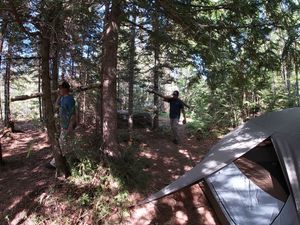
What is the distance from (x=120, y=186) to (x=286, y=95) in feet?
40.9

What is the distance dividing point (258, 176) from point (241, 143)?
2.16ft

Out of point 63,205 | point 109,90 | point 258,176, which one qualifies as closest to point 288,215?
point 258,176

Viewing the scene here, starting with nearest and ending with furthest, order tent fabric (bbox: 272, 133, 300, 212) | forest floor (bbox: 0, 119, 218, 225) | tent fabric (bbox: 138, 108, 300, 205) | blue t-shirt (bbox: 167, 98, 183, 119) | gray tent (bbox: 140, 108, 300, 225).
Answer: tent fabric (bbox: 272, 133, 300, 212)
gray tent (bbox: 140, 108, 300, 225)
tent fabric (bbox: 138, 108, 300, 205)
forest floor (bbox: 0, 119, 218, 225)
blue t-shirt (bbox: 167, 98, 183, 119)

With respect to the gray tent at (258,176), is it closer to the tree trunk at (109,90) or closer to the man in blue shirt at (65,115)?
the tree trunk at (109,90)

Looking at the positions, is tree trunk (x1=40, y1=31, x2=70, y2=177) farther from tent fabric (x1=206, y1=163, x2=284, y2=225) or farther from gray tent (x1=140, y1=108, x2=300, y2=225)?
tent fabric (x1=206, y1=163, x2=284, y2=225)

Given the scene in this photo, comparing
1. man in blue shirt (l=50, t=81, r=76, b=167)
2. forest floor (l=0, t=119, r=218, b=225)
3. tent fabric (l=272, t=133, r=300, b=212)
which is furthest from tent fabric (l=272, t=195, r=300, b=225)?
man in blue shirt (l=50, t=81, r=76, b=167)

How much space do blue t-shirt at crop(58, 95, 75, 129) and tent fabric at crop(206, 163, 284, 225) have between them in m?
3.10

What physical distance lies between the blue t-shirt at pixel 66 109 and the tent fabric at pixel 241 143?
241cm

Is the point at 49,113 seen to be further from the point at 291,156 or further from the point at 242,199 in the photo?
the point at 291,156

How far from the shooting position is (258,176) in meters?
5.09

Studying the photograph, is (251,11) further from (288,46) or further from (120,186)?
(120,186)

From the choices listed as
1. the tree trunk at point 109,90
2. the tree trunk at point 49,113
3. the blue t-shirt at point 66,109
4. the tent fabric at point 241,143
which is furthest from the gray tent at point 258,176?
the blue t-shirt at point 66,109

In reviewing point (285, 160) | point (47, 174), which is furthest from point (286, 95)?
point (47, 174)

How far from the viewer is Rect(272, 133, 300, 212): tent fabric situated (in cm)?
401
